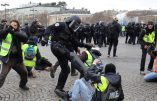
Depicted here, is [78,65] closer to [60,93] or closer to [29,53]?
[60,93]

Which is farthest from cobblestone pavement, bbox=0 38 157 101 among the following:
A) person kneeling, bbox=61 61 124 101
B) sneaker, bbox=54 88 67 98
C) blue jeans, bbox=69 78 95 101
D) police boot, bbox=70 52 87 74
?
police boot, bbox=70 52 87 74

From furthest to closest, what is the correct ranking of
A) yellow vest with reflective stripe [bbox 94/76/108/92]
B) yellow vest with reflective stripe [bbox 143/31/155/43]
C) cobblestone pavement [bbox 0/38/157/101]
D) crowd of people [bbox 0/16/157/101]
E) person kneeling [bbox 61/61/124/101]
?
yellow vest with reflective stripe [bbox 143/31/155/43], cobblestone pavement [bbox 0/38/157/101], crowd of people [bbox 0/16/157/101], yellow vest with reflective stripe [bbox 94/76/108/92], person kneeling [bbox 61/61/124/101]

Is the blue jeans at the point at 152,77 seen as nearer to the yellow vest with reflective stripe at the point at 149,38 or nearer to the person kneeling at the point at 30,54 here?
the yellow vest with reflective stripe at the point at 149,38

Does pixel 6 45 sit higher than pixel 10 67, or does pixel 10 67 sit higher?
pixel 6 45

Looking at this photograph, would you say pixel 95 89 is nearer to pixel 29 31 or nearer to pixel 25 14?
pixel 29 31

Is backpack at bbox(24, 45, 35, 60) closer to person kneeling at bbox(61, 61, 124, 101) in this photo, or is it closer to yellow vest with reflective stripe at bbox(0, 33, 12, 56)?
yellow vest with reflective stripe at bbox(0, 33, 12, 56)

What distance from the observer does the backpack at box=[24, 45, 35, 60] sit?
1073 cm

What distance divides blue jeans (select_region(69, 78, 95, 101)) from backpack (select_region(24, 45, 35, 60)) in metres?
3.84

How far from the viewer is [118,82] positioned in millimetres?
6609

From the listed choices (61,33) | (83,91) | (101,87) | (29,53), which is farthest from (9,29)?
(29,53)

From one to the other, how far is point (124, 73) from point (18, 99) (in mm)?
4641

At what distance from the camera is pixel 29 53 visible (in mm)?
10766

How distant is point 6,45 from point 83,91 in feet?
6.20

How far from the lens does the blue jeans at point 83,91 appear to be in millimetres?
7023
